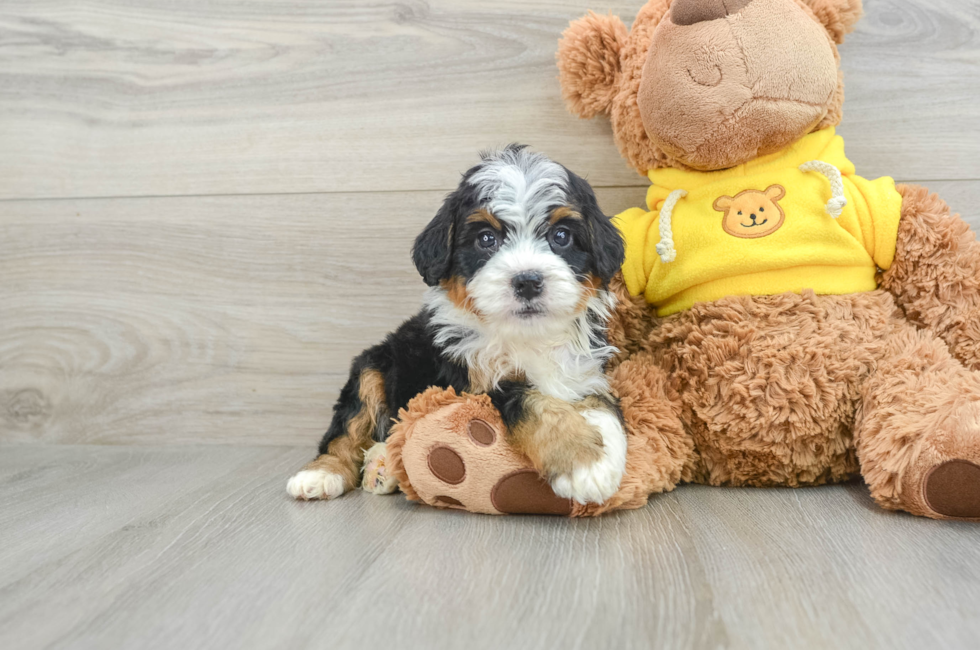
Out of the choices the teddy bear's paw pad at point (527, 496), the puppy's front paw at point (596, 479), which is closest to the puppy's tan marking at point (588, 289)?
the puppy's front paw at point (596, 479)

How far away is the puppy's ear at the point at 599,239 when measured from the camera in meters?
1.60

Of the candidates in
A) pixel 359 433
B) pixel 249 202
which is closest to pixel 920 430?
pixel 359 433

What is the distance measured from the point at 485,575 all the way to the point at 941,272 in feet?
4.09

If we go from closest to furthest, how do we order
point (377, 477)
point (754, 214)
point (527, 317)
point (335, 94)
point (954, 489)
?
point (954, 489) → point (527, 317) → point (754, 214) → point (377, 477) → point (335, 94)

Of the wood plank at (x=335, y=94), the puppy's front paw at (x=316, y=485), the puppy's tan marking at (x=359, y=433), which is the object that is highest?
the wood plank at (x=335, y=94)

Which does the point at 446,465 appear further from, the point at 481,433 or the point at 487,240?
the point at 487,240

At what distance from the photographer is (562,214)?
155 centimetres

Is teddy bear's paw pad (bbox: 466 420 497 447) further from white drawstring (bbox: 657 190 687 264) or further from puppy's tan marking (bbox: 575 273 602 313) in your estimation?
white drawstring (bbox: 657 190 687 264)

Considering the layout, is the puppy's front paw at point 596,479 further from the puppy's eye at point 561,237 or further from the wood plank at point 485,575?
the puppy's eye at point 561,237

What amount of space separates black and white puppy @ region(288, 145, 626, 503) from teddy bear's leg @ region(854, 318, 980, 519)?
20.6 inches

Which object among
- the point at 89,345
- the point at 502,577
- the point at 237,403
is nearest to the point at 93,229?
the point at 89,345

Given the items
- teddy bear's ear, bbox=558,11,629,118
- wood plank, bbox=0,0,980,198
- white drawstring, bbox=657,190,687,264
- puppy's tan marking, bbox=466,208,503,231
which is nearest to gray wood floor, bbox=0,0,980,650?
wood plank, bbox=0,0,980,198

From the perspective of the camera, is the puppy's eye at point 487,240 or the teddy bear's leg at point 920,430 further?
the puppy's eye at point 487,240

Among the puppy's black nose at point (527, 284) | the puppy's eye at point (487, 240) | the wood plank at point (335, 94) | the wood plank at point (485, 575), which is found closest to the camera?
the wood plank at point (485, 575)
